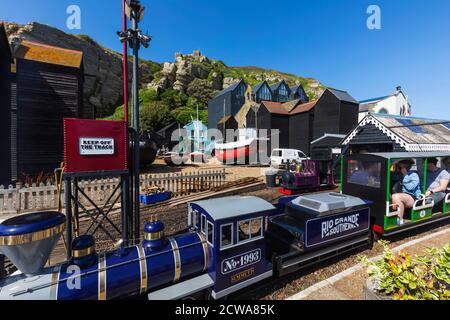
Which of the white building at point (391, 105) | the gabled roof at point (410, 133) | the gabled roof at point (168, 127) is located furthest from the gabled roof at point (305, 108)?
the gabled roof at point (168, 127)

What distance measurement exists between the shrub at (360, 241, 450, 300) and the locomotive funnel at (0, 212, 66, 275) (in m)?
4.86

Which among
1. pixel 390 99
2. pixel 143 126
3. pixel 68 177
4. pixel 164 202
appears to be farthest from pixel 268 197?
pixel 143 126

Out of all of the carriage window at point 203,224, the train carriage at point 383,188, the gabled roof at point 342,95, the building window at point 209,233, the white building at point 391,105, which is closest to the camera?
the building window at point 209,233

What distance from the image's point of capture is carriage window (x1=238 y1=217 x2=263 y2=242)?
398cm

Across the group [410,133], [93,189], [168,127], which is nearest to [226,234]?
[93,189]

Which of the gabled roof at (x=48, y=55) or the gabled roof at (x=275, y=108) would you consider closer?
the gabled roof at (x=48, y=55)

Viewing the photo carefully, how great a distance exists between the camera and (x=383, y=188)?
20.1 ft

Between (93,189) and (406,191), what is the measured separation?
43.6 feet

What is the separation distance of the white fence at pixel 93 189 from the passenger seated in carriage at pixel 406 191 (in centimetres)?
954

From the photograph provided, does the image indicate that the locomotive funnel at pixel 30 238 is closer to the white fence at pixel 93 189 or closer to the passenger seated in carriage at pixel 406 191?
the white fence at pixel 93 189

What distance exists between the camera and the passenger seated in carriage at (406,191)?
255 inches

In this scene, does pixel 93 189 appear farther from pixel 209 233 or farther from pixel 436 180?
pixel 436 180

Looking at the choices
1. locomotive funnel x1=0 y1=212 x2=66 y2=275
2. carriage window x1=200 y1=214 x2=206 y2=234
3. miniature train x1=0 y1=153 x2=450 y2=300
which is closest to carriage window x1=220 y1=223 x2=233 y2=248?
miniature train x1=0 y1=153 x2=450 y2=300

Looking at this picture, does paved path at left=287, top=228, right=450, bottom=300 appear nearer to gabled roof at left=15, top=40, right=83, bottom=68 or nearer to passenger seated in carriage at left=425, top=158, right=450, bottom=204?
passenger seated in carriage at left=425, top=158, right=450, bottom=204
